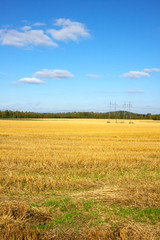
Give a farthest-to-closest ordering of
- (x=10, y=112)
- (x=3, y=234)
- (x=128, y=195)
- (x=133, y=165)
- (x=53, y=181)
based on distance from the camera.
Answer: (x=10, y=112) → (x=133, y=165) → (x=53, y=181) → (x=128, y=195) → (x=3, y=234)

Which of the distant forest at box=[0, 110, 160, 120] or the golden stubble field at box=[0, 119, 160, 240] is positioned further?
the distant forest at box=[0, 110, 160, 120]

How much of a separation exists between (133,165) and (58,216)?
664cm

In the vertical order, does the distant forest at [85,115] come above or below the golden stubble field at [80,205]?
above

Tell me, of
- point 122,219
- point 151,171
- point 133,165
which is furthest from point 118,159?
point 122,219

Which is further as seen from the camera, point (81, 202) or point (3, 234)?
point (81, 202)

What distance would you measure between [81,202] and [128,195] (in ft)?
5.17

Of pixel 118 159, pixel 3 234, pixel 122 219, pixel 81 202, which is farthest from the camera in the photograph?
pixel 118 159

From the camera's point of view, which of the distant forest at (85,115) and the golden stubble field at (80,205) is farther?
the distant forest at (85,115)

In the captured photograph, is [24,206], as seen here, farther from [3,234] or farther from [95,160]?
[95,160]

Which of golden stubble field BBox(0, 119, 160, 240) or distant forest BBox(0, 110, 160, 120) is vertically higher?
distant forest BBox(0, 110, 160, 120)

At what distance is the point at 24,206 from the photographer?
211 inches

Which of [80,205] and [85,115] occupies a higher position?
[85,115]

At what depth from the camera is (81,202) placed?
5863 mm

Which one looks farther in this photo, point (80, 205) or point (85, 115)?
point (85, 115)
